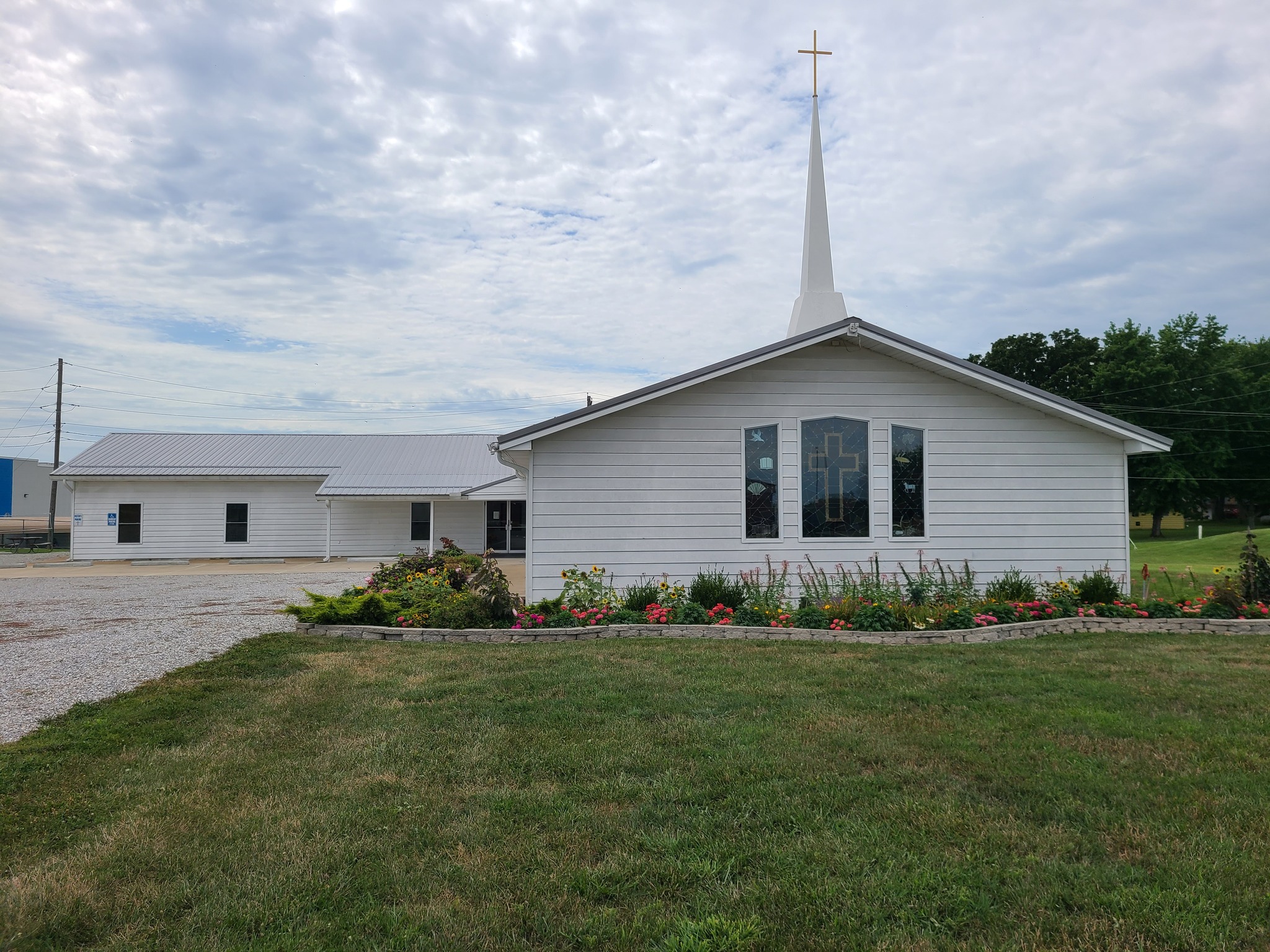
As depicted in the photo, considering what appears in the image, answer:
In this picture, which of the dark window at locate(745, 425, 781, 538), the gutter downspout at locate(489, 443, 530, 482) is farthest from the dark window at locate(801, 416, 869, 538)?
the gutter downspout at locate(489, 443, 530, 482)

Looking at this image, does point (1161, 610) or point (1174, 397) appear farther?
point (1174, 397)

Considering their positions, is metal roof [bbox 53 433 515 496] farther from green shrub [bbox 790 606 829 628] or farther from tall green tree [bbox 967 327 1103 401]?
tall green tree [bbox 967 327 1103 401]

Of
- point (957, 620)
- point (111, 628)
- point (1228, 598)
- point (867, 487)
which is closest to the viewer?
point (957, 620)

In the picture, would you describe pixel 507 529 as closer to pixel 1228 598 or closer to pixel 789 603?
pixel 789 603

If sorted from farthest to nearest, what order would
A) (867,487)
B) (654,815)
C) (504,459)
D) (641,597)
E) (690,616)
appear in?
(504,459) → (867,487) → (641,597) → (690,616) → (654,815)

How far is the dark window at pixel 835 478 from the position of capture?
11680 mm

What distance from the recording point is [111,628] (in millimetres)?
11375

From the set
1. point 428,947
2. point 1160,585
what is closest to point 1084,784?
point 428,947

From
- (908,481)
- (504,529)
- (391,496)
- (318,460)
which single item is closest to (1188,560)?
(908,481)

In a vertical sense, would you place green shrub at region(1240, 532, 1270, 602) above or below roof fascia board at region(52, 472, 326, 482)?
below

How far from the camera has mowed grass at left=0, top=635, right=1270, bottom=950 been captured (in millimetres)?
3170

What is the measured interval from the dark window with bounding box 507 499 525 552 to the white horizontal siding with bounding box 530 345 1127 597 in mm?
16047

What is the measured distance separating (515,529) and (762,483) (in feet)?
55.6

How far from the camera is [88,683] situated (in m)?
7.60
